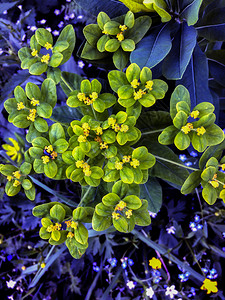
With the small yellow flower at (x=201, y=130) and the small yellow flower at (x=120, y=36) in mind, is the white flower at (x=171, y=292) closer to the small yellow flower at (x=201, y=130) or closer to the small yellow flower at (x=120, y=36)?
the small yellow flower at (x=201, y=130)

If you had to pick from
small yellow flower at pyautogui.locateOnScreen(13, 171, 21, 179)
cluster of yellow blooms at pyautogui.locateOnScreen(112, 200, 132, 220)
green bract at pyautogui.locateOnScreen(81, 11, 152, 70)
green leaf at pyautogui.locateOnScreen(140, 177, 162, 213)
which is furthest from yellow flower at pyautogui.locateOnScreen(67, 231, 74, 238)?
green bract at pyautogui.locateOnScreen(81, 11, 152, 70)

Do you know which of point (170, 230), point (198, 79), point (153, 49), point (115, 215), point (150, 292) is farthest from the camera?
point (170, 230)

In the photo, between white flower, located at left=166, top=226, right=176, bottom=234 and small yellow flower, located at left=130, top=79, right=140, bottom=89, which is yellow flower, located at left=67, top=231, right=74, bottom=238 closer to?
small yellow flower, located at left=130, top=79, right=140, bottom=89

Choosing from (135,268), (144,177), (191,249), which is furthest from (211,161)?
(135,268)

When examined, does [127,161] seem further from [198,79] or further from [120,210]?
[198,79]

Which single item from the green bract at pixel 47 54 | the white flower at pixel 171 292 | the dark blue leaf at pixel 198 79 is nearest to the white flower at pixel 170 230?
the white flower at pixel 171 292

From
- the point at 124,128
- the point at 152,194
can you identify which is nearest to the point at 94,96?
the point at 124,128

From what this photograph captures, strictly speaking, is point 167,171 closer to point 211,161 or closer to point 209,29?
point 211,161
